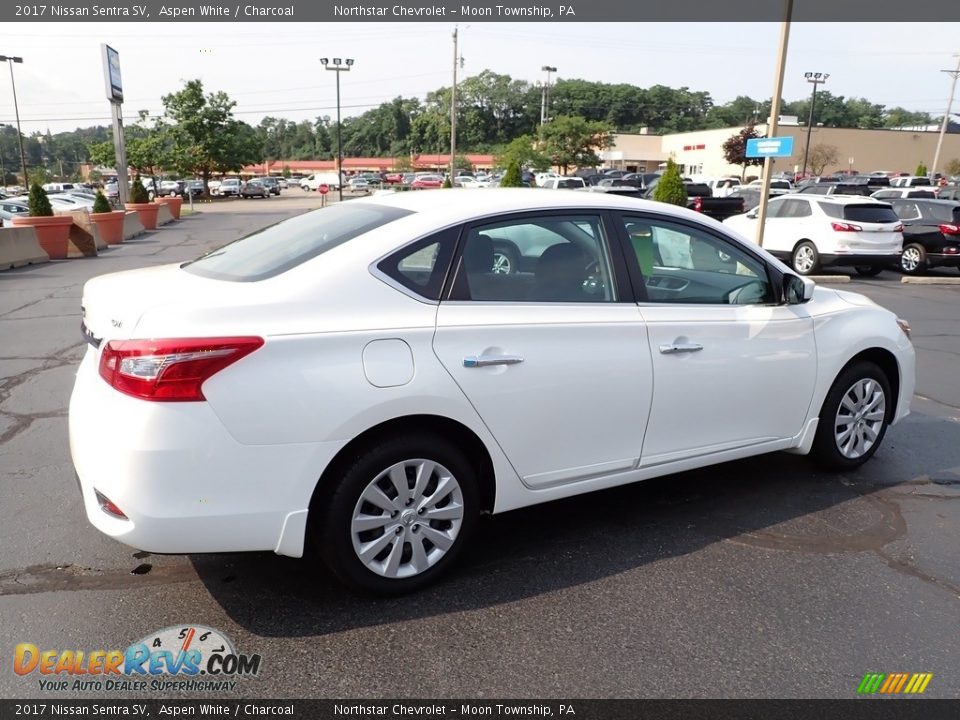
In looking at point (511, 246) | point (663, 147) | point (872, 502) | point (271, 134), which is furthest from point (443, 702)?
point (271, 134)

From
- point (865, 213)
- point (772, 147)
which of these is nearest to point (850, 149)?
point (865, 213)

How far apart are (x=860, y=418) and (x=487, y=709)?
3.24 metres

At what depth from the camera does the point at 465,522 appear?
3.29m

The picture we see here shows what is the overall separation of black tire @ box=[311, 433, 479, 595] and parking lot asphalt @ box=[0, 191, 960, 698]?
0.38 feet

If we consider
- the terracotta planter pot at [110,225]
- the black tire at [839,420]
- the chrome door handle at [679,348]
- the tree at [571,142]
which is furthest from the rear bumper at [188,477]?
the tree at [571,142]

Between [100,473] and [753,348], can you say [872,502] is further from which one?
[100,473]

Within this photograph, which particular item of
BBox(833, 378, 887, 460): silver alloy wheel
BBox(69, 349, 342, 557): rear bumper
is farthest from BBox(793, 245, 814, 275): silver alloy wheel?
BBox(69, 349, 342, 557): rear bumper

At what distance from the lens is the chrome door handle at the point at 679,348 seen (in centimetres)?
363

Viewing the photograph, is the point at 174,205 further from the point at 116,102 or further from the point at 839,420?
the point at 839,420

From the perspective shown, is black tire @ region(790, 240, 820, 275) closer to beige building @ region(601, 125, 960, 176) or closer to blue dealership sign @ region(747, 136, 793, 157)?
blue dealership sign @ region(747, 136, 793, 157)

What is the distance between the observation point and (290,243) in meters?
3.51

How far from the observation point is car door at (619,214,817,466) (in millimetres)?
3701

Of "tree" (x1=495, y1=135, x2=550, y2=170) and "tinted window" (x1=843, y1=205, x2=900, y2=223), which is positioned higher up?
"tree" (x1=495, y1=135, x2=550, y2=170)

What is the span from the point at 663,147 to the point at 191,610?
340ft
